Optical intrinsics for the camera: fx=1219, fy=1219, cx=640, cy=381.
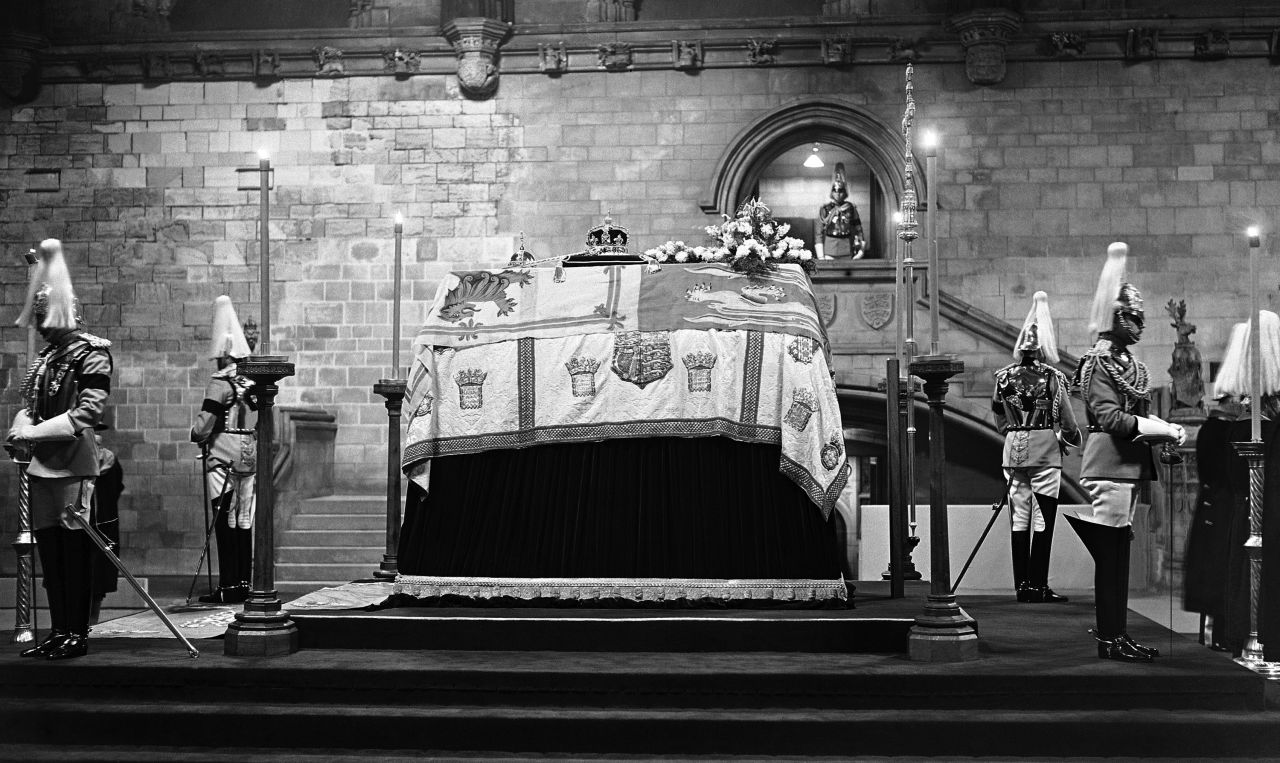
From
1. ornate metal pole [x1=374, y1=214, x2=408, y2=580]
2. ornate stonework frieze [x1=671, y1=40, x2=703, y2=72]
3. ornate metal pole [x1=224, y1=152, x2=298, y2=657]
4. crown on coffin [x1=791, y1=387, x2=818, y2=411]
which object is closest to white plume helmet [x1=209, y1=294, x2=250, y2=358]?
ornate metal pole [x1=374, y1=214, x2=408, y2=580]

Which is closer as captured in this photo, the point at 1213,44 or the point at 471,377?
the point at 471,377

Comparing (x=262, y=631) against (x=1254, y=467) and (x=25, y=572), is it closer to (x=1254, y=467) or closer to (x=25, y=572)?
(x=25, y=572)

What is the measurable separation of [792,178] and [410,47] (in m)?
4.38

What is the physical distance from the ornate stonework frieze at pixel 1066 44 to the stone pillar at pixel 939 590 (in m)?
8.53

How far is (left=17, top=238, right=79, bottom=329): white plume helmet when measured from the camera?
5.32 meters

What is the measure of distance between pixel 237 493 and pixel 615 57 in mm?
7066

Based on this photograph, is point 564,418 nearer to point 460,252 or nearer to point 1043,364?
point 1043,364

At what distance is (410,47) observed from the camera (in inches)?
515

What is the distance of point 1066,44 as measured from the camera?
12.5 meters

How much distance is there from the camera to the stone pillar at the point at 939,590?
191 inches

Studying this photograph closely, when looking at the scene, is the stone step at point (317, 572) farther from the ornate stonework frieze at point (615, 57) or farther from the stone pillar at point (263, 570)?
the ornate stonework frieze at point (615, 57)

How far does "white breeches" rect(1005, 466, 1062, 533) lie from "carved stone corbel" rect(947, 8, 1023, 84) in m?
6.09

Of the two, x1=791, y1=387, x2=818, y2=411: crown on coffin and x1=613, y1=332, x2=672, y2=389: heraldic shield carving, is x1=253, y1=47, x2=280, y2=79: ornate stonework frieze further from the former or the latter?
x1=791, y1=387, x2=818, y2=411: crown on coffin

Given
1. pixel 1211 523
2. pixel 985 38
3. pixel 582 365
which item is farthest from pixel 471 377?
pixel 985 38
